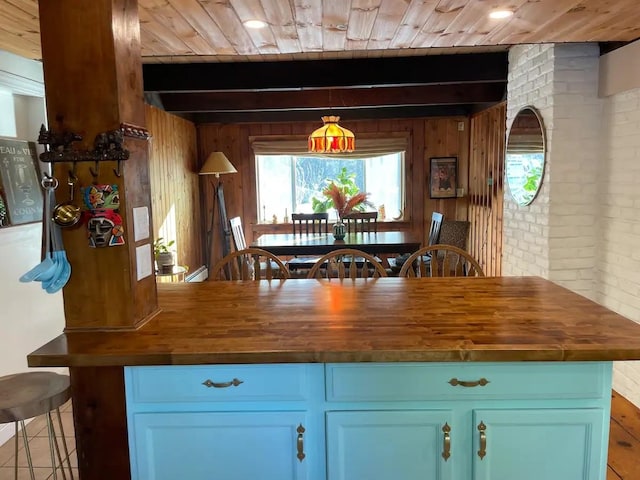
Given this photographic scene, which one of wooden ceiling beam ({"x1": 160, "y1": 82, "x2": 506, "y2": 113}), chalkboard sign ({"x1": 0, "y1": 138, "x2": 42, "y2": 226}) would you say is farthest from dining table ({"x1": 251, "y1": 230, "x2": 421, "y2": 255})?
chalkboard sign ({"x1": 0, "y1": 138, "x2": 42, "y2": 226})

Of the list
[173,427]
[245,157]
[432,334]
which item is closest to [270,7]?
[432,334]

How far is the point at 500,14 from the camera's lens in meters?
2.36

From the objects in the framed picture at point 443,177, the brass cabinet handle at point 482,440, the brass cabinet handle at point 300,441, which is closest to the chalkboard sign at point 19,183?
the brass cabinet handle at point 300,441

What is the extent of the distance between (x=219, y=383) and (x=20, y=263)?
6.91ft

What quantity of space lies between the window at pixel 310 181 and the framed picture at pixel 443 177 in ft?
1.51

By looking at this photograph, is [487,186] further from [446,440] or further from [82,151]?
[82,151]

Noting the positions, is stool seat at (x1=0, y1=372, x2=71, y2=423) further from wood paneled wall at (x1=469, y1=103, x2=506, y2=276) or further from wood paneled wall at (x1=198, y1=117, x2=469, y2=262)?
wood paneled wall at (x1=198, y1=117, x2=469, y2=262)

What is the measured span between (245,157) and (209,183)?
622mm

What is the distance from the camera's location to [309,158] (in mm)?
6715

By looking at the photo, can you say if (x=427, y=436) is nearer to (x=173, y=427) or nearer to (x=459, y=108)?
(x=173, y=427)

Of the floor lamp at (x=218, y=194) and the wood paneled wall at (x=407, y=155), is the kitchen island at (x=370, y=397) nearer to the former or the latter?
the floor lamp at (x=218, y=194)

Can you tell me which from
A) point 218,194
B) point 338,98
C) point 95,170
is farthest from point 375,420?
point 218,194

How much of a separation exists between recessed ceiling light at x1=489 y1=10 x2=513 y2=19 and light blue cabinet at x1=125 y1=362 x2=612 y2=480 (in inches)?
66.3

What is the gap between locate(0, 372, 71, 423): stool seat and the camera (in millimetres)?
1512
